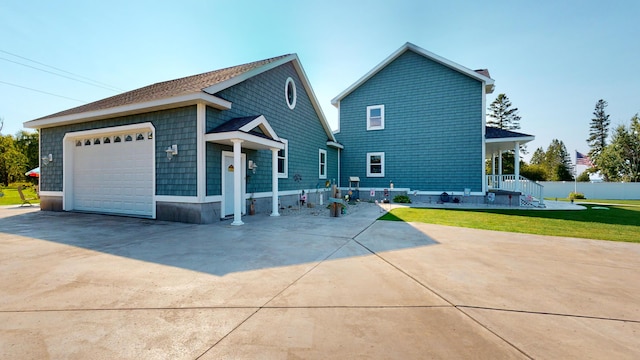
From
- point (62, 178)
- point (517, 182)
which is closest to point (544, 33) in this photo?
point (517, 182)

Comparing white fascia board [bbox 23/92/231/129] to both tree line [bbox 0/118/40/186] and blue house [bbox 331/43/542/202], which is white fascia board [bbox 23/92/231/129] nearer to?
blue house [bbox 331/43/542/202]

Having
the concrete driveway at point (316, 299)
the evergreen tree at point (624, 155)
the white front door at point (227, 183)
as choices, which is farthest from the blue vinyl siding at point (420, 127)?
the evergreen tree at point (624, 155)

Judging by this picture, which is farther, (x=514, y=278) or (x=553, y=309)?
(x=514, y=278)

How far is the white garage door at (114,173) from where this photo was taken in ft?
30.1

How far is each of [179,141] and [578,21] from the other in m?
15.1

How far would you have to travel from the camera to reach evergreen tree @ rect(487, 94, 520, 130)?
37.4m

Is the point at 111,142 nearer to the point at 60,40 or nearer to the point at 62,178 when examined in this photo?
the point at 62,178

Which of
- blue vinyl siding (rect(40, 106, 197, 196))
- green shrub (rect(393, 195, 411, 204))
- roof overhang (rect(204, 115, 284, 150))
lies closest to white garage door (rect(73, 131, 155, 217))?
blue vinyl siding (rect(40, 106, 197, 196))

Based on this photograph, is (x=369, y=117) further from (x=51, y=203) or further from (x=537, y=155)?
(x=537, y=155)

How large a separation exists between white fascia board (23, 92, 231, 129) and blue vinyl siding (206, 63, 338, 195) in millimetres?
434

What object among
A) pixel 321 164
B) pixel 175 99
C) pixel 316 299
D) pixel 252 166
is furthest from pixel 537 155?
pixel 316 299

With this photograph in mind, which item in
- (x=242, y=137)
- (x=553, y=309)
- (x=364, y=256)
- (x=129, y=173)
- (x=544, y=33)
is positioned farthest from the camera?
(x=544, y=33)

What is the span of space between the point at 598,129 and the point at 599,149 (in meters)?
3.73

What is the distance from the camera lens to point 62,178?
10961 mm
